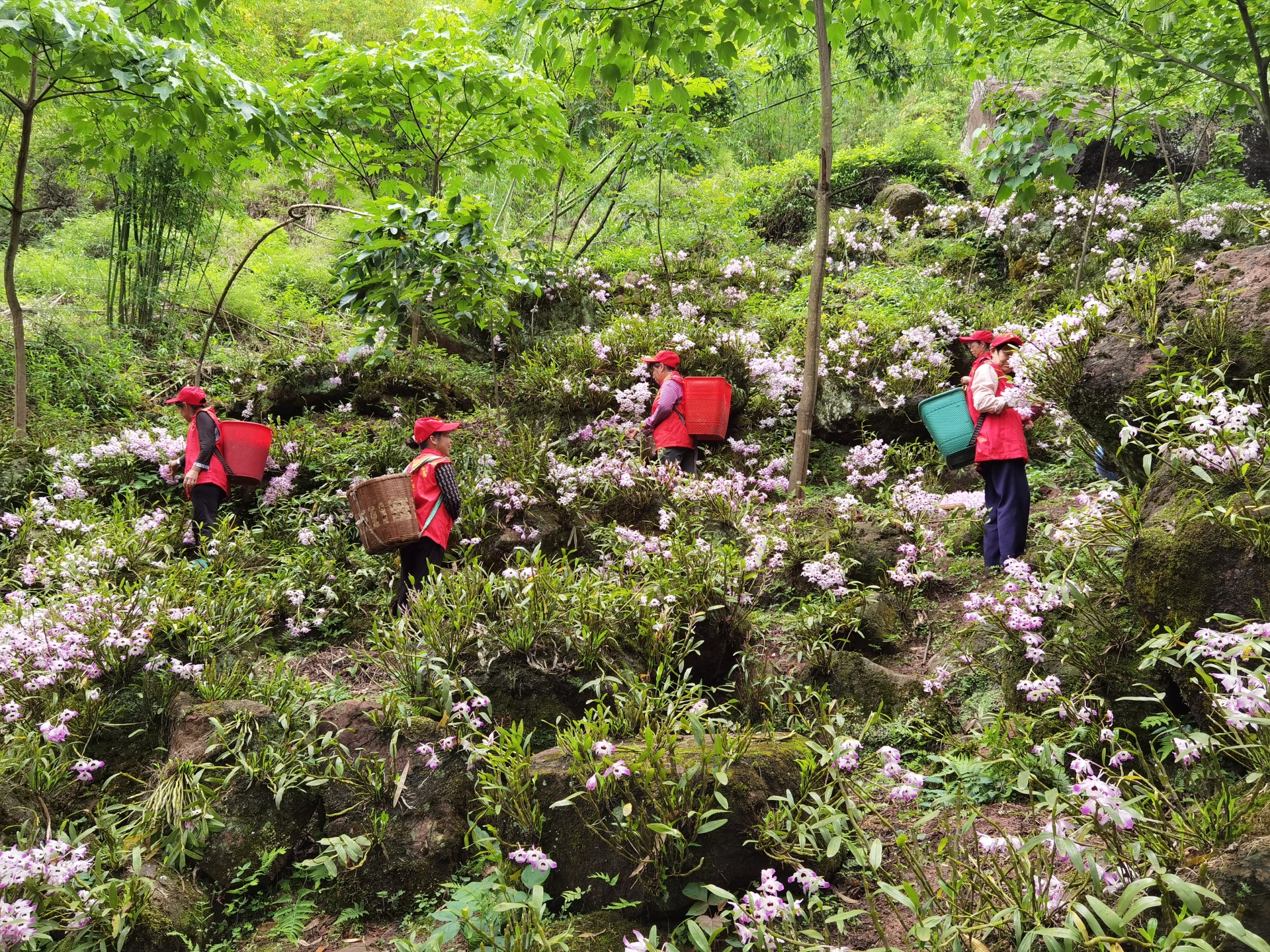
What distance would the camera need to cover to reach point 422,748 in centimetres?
333

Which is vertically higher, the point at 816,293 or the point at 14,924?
the point at 816,293

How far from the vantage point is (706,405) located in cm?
631

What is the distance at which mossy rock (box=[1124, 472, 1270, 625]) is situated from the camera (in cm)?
267

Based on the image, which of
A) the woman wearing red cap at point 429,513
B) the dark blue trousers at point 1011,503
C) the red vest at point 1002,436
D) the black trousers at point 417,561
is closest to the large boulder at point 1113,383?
the red vest at point 1002,436

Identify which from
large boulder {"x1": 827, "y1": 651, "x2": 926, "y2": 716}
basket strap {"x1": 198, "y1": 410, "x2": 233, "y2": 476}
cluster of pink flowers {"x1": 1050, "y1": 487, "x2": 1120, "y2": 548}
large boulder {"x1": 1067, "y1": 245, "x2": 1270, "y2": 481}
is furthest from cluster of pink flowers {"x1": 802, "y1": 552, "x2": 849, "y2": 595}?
basket strap {"x1": 198, "y1": 410, "x2": 233, "y2": 476}

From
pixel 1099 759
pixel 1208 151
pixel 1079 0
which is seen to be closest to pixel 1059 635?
pixel 1099 759

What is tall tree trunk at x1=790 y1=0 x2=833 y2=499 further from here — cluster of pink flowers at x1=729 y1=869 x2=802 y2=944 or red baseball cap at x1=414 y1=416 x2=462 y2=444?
cluster of pink flowers at x1=729 y1=869 x2=802 y2=944

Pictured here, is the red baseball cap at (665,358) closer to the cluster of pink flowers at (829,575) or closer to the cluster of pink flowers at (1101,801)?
the cluster of pink flowers at (829,575)

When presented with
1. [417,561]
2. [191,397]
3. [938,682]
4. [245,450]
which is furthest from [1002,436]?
[191,397]

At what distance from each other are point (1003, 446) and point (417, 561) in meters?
4.15

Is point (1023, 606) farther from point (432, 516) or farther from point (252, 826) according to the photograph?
point (252, 826)

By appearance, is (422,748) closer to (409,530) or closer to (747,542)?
(409,530)

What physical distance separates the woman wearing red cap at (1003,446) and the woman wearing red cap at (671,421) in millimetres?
2386

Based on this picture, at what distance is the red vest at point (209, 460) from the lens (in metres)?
5.96
